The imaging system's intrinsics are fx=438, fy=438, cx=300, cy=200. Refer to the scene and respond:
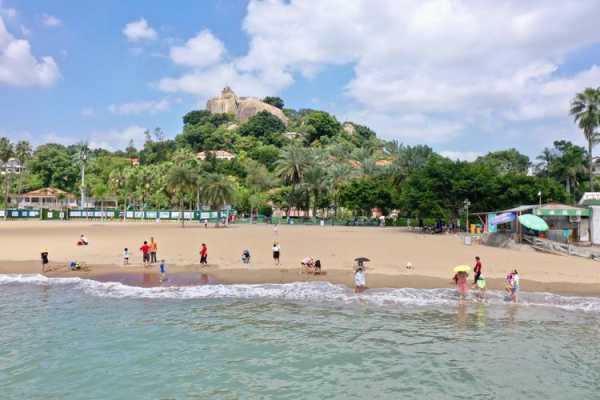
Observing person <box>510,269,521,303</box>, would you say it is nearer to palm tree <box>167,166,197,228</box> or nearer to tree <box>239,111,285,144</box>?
palm tree <box>167,166,197,228</box>

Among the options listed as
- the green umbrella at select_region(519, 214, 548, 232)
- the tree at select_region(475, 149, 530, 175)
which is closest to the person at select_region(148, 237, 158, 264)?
the green umbrella at select_region(519, 214, 548, 232)

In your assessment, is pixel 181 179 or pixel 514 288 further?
pixel 181 179

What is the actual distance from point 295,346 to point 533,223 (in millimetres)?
22730

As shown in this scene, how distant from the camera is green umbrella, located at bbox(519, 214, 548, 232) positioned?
92.7 ft

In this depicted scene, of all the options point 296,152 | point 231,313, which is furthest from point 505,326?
point 296,152

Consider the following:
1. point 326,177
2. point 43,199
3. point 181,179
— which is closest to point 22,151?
point 43,199

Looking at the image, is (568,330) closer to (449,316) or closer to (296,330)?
(449,316)

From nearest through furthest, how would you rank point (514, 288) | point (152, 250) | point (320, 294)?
1. point (514, 288)
2. point (320, 294)
3. point (152, 250)

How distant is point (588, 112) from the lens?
56.7 meters

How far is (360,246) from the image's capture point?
32875 millimetres

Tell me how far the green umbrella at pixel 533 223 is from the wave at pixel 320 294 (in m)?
11.5

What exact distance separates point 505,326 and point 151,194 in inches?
3528

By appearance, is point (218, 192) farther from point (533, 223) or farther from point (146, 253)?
point (533, 223)

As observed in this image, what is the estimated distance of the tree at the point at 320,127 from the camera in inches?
5901
